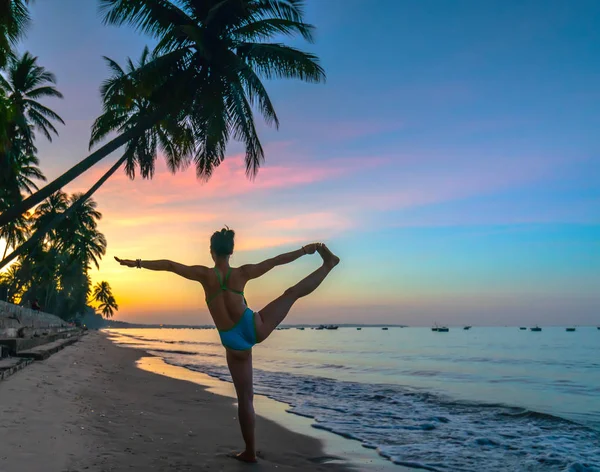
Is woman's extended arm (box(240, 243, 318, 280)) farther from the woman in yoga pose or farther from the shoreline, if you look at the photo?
the shoreline

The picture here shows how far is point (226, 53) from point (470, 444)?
9935 millimetres

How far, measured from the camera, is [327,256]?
4.86 m

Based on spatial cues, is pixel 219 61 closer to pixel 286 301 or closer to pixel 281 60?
pixel 281 60

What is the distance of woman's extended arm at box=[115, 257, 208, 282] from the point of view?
15.0ft

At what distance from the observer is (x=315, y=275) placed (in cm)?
477

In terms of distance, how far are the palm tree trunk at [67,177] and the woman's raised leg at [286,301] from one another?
680 cm

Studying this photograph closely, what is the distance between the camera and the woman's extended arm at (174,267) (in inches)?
181

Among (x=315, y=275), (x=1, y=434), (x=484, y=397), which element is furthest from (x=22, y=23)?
(x=484, y=397)

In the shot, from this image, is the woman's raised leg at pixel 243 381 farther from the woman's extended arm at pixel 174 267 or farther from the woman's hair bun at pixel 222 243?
the woman's hair bun at pixel 222 243

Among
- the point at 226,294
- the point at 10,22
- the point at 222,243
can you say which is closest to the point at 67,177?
the point at 10,22

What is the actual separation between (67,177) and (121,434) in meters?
6.10

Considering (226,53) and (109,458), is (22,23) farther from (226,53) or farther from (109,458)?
(109,458)

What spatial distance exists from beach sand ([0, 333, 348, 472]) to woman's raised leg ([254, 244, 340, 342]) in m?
1.48

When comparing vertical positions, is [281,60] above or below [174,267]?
above
